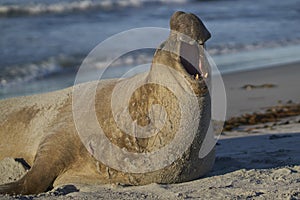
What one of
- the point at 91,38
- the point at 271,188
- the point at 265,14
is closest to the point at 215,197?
the point at 271,188

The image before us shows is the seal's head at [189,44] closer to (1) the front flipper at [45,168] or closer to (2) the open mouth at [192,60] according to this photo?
(2) the open mouth at [192,60]

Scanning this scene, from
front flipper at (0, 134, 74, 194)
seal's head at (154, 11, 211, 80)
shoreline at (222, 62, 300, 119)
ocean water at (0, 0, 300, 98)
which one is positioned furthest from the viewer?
ocean water at (0, 0, 300, 98)

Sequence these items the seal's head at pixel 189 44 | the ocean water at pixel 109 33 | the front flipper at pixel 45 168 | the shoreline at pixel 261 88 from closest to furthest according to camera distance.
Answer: the seal's head at pixel 189 44
the front flipper at pixel 45 168
the shoreline at pixel 261 88
the ocean water at pixel 109 33

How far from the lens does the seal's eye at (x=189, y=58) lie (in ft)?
14.0

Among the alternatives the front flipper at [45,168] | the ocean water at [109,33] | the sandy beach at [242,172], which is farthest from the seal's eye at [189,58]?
the ocean water at [109,33]

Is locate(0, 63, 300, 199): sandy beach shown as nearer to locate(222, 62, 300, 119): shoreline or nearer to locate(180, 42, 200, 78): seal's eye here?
locate(222, 62, 300, 119): shoreline

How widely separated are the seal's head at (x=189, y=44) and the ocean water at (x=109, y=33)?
5.97 m

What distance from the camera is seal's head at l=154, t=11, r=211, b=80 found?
4191 millimetres

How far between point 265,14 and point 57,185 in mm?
15437

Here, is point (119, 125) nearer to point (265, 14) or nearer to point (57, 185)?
point (57, 185)

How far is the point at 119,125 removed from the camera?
15.2 ft

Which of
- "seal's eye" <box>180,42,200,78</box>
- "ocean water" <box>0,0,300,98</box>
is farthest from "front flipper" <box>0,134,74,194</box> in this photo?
"ocean water" <box>0,0,300,98</box>

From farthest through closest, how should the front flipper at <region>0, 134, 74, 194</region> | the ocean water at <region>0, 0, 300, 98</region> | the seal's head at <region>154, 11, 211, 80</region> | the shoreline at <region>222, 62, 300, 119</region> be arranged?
1. the ocean water at <region>0, 0, 300, 98</region>
2. the shoreline at <region>222, 62, 300, 119</region>
3. the front flipper at <region>0, 134, 74, 194</region>
4. the seal's head at <region>154, 11, 211, 80</region>

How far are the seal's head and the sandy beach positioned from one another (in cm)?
73
